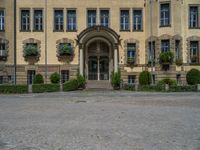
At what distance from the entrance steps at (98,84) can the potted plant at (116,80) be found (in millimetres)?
656

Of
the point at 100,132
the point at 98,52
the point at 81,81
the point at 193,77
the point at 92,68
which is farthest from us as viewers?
the point at 92,68

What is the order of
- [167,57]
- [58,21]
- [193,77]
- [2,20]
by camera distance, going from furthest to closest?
[58,21] < [2,20] < [167,57] < [193,77]

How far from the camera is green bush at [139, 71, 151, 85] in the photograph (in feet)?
128

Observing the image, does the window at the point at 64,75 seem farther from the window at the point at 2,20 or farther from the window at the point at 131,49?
the window at the point at 2,20

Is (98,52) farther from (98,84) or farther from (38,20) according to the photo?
(38,20)

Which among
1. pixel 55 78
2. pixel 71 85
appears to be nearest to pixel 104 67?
pixel 55 78

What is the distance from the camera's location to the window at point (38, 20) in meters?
41.8

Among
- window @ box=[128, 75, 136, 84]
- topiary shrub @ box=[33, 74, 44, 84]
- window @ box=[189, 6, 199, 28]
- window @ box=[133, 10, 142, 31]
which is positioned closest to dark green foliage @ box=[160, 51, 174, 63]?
window @ box=[189, 6, 199, 28]

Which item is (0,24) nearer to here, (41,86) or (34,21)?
(34,21)

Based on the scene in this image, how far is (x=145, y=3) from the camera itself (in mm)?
41562

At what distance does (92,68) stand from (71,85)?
5.69 meters

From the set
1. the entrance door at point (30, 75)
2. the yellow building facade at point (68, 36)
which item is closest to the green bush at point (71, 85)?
the yellow building facade at point (68, 36)

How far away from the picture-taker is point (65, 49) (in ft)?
134

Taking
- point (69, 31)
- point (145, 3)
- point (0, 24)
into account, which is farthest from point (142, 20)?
point (0, 24)
